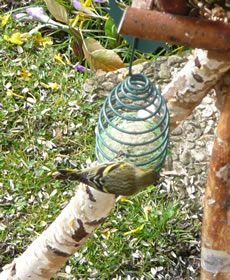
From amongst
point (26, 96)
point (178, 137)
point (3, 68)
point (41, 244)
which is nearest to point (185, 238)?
point (178, 137)

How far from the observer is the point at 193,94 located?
1611 mm

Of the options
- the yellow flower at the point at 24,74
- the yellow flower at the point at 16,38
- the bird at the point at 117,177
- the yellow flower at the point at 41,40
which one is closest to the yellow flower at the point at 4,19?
the yellow flower at the point at 16,38

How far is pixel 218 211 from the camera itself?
63.3 inches

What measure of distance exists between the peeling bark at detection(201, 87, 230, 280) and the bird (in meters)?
0.21

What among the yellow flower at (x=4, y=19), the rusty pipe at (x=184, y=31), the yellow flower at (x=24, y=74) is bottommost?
the yellow flower at (x=24, y=74)

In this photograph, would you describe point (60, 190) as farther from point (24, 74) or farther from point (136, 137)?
point (136, 137)

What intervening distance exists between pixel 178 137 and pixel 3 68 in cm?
104

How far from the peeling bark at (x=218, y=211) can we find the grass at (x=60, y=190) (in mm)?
452

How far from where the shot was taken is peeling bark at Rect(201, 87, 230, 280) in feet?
4.97

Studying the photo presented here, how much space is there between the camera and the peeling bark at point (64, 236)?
5.40 feet

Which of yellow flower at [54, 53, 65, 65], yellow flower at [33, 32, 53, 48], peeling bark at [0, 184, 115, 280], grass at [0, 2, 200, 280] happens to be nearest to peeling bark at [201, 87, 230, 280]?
peeling bark at [0, 184, 115, 280]

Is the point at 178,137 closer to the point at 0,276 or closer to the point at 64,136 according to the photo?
the point at 64,136

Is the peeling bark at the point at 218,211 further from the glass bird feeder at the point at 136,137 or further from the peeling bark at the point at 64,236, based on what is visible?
the peeling bark at the point at 64,236

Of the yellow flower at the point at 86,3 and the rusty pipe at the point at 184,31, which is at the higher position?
the rusty pipe at the point at 184,31
